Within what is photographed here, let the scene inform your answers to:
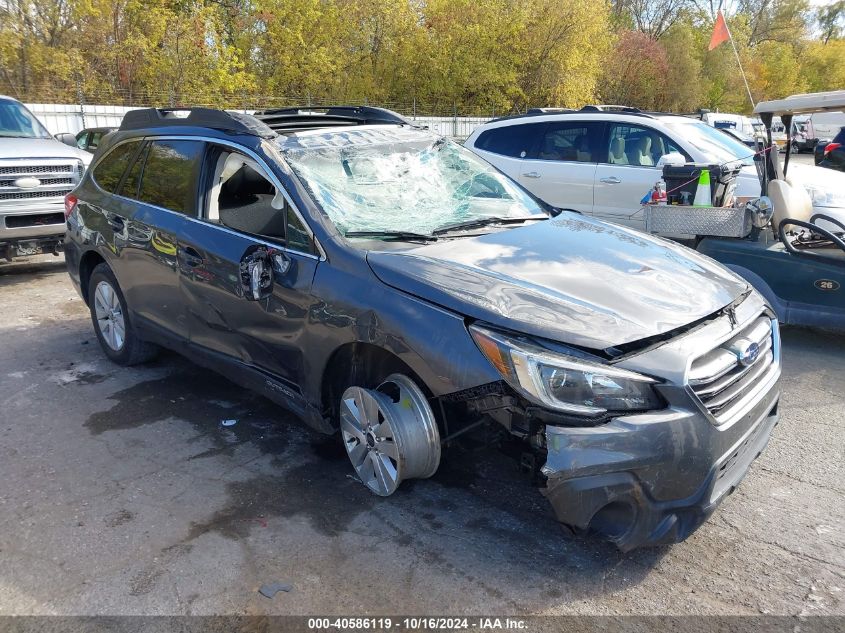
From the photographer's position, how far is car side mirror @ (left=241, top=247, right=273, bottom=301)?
11.8ft

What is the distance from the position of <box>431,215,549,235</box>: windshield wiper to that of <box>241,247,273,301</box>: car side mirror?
0.88 meters

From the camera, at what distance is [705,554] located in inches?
117

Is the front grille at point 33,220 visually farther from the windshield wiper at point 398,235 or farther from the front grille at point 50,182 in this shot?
the windshield wiper at point 398,235

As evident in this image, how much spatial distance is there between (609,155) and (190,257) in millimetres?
5732

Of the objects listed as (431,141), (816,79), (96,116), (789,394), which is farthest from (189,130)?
(816,79)

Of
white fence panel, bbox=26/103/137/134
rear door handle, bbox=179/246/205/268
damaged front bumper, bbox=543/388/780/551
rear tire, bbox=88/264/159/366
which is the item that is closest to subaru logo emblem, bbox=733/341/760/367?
damaged front bumper, bbox=543/388/780/551

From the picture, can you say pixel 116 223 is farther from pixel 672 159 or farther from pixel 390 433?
pixel 672 159

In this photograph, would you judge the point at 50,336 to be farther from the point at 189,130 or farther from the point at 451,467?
the point at 451,467

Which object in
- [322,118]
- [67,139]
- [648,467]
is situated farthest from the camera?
[67,139]

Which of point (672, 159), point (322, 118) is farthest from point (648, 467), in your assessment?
point (672, 159)

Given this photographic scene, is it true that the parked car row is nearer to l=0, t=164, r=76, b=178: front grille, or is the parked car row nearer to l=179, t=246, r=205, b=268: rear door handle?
l=0, t=164, r=76, b=178: front grille

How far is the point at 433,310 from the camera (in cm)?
293

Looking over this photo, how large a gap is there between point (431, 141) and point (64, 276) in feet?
19.7

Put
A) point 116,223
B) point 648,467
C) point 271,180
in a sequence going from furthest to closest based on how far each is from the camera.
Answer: point 116,223 → point 271,180 → point 648,467
